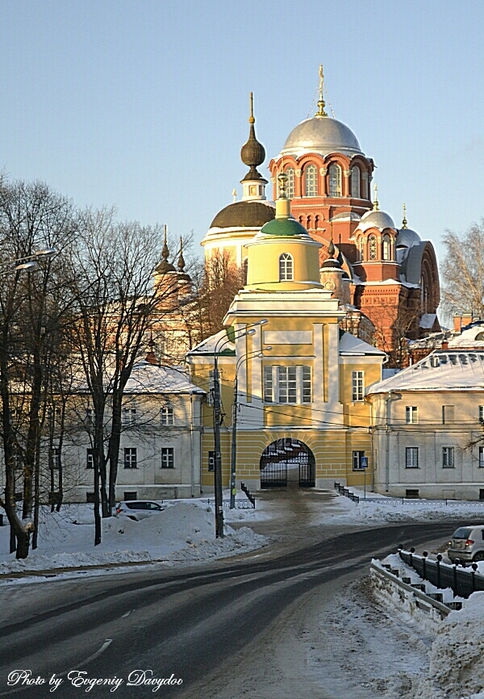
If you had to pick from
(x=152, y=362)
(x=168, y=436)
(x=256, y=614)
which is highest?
(x=152, y=362)

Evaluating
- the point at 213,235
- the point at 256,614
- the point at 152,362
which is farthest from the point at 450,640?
the point at 213,235

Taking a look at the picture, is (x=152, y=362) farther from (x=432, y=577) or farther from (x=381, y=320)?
(x=432, y=577)

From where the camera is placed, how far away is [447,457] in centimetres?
5003

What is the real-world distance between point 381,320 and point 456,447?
105ft

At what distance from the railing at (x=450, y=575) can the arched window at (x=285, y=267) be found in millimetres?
35447

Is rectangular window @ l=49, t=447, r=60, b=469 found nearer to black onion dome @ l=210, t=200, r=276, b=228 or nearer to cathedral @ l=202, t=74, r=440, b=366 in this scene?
cathedral @ l=202, t=74, r=440, b=366

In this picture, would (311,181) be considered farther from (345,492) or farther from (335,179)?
(345,492)

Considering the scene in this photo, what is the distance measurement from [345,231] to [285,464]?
956 inches

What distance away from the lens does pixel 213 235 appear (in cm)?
8769

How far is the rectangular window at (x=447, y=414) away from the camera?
164ft

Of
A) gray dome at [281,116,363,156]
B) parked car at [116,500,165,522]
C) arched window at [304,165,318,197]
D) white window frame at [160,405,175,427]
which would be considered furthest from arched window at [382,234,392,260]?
parked car at [116,500,165,522]

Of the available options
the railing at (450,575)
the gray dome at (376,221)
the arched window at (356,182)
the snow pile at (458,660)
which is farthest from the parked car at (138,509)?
the arched window at (356,182)

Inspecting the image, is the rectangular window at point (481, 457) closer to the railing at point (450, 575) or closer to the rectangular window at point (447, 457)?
the rectangular window at point (447, 457)

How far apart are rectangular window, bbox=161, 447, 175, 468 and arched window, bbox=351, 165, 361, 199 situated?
4010 cm
